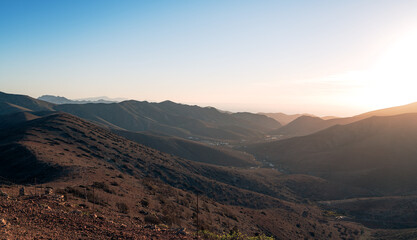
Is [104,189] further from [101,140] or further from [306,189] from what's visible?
[306,189]

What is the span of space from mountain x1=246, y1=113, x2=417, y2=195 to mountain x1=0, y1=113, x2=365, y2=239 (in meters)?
26.0

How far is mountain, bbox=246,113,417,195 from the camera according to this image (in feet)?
190

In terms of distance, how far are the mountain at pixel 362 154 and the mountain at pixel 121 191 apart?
26043 millimetres

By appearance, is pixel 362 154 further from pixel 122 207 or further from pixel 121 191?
pixel 122 207

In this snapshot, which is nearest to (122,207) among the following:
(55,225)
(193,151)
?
(55,225)

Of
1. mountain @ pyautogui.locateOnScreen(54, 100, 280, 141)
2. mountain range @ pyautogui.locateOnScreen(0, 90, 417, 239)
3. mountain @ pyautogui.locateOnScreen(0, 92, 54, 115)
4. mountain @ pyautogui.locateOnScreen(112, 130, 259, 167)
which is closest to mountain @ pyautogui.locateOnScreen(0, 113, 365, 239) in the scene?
mountain range @ pyautogui.locateOnScreen(0, 90, 417, 239)

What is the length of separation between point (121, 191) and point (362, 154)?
246 ft

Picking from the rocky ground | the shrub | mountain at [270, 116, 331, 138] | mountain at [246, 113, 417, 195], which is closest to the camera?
the rocky ground

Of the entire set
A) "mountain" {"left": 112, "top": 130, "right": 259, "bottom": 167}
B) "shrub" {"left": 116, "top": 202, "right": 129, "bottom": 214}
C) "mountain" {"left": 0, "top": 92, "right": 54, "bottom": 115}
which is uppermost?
"mountain" {"left": 0, "top": 92, "right": 54, "bottom": 115}

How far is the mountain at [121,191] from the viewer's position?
11597 millimetres

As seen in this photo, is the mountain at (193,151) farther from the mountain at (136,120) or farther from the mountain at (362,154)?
the mountain at (136,120)

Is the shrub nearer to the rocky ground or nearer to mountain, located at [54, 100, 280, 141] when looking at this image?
the rocky ground

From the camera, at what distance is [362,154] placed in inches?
2832

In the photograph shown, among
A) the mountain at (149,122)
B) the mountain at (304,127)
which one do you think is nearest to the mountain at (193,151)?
the mountain at (149,122)
